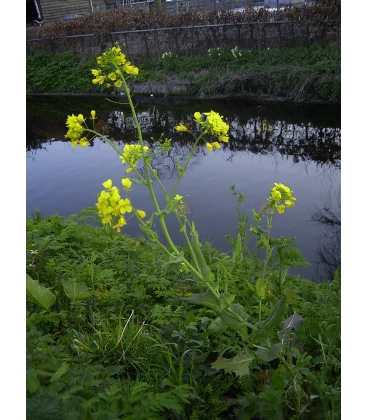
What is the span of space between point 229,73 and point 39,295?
0.76 meters

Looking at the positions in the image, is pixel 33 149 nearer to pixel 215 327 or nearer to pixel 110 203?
pixel 110 203

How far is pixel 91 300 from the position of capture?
152 centimetres

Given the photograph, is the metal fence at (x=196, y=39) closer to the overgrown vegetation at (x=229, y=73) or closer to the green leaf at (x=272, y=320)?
the overgrown vegetation at (x=229, y=73)

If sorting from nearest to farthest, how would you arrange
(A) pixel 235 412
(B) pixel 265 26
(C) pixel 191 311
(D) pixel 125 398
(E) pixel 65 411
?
(E) pixel 65 411
(D) pixel 125 398
(A) pixel 235 412
(B) pixel 265 26
(C) pixel 191 311

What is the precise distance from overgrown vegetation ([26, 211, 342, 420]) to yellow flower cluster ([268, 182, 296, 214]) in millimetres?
200

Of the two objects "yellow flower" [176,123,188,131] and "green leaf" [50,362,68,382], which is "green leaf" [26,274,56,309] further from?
"yellow flower" [176,123,188,131]

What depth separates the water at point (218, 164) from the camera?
1141 mm

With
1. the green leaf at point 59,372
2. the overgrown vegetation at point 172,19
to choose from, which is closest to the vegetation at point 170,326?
the green leaf at point 59,372

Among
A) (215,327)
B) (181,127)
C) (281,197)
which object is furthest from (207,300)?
(181,127)

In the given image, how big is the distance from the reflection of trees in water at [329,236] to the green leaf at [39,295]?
71 cm

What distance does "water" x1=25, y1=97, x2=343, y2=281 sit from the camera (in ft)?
3.74

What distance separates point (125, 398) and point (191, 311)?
53 centimetres
